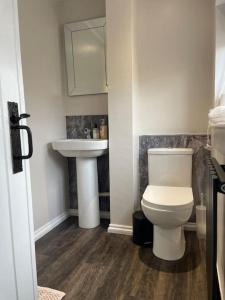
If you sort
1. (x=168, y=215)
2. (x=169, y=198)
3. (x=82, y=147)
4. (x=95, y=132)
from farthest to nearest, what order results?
1. (x=95, y=132)
2. (x=82, y=147)
3. (x=169, y=198)
4. (x=168, y=215)

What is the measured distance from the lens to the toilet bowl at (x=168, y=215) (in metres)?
1.63

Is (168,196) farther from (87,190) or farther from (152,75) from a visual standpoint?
(152,75)

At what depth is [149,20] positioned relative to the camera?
223cm

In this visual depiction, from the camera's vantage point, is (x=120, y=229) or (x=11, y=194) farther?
(x=120, y=229)

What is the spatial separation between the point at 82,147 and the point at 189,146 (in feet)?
3.27

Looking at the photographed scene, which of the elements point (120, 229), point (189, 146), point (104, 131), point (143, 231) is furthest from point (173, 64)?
point (120, 229)

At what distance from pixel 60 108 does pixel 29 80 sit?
0.55 m

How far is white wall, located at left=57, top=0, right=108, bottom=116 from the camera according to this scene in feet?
8.04

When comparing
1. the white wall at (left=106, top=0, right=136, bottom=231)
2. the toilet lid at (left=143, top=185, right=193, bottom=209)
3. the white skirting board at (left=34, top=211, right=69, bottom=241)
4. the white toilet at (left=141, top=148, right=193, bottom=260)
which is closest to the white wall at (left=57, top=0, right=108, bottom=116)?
the white wall at (left=106, top=0, right=136, bottom=231)

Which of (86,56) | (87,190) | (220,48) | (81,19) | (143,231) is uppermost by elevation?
(81,19)

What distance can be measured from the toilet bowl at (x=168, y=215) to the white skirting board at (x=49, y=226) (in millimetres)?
→ 1073

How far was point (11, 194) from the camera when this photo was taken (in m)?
0.97

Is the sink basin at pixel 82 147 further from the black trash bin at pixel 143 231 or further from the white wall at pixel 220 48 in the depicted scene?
the white wall at pixel 220 48

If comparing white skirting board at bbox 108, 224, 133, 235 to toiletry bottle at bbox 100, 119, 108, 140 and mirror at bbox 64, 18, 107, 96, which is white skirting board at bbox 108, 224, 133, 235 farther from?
mirror at bbox 64, 18, 107, 96
